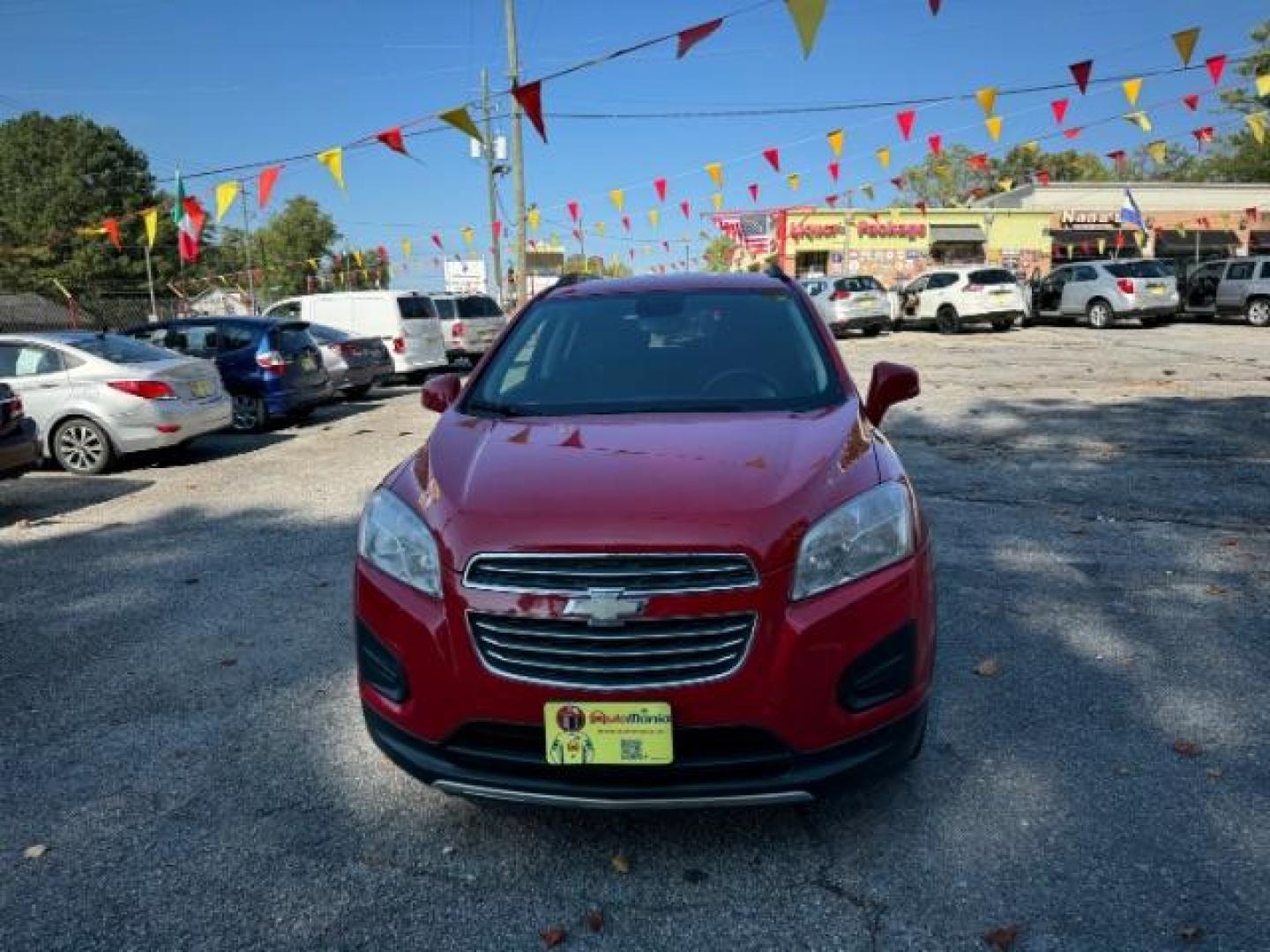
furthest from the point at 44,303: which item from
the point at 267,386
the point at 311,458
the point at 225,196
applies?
the point at 311,458

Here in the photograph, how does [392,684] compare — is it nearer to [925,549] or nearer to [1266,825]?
[925,549]

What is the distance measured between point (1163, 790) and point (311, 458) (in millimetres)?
8590

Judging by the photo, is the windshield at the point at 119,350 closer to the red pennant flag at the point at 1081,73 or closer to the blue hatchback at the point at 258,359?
the blue hatchback at the point at 258,359

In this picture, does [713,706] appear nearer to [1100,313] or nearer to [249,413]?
[249,413]

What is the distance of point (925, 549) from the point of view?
275 cm

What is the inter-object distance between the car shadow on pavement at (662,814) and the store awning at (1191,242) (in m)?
51.0

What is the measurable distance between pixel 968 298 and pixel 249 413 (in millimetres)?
18603

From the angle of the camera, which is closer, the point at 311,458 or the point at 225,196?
the point at 311,458

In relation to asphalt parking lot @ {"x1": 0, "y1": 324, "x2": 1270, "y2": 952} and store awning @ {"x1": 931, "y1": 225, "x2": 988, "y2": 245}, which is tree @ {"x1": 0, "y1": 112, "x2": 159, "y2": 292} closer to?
store awning @ {"x1": 931, "y1": 225, "x2": 988, "y2": 245}

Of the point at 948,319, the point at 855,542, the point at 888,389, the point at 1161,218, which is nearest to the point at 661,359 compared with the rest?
the point at 888,389

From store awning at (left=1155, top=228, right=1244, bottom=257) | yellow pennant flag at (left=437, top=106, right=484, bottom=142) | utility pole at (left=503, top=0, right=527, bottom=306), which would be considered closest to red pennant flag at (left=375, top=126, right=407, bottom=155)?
yellow pennant flag at (left=437, top=106, right=484, bottom=142)

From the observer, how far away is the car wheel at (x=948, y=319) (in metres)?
24.7

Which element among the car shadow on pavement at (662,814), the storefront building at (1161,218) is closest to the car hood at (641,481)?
the car shadow on pavement at (662,814)

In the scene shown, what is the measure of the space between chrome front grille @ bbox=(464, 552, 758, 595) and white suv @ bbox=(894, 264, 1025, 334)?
936 inches
